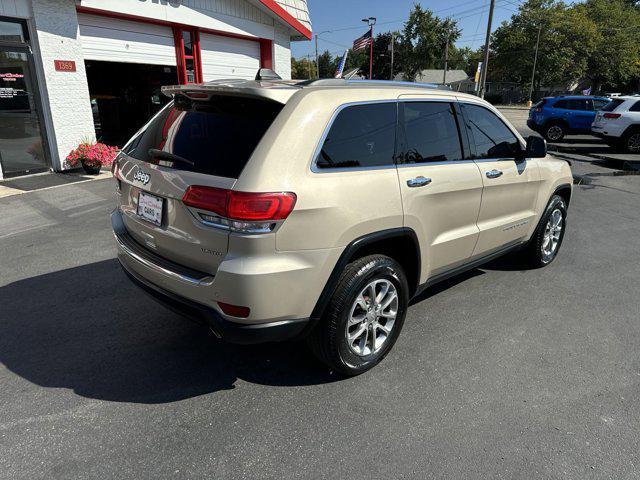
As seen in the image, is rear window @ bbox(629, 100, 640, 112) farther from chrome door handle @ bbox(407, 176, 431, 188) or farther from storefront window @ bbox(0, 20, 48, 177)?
storefront window @ bbox(0, 20, 48, 177)

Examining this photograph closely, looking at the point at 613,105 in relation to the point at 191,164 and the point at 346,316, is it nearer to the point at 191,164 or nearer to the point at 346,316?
the point at 346,316

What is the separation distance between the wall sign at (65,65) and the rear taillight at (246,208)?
341 inches

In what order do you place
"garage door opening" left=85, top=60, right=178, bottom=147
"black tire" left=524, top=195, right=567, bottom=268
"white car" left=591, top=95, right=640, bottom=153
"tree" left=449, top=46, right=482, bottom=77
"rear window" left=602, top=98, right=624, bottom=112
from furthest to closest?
1. "tree" left=449, top=46, right=482, bottom=77
2. "rear window" left=602, top=98, right=624, bottom=112
3. "white car" left=591, top=95, right=640, bottom=153
4. "garage door opening" left=85, top=60, right=178, bottom=147
5. "black tire" left=524, top=195, right=567, bottom=268

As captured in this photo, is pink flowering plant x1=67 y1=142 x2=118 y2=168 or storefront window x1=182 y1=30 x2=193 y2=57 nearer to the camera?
pink flowering plant x1=67 y1=142 x2=118 y2=168

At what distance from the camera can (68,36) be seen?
30.2 feet

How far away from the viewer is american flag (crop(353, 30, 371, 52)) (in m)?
23.6

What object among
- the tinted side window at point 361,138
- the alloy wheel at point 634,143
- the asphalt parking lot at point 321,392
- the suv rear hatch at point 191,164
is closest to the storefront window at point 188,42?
the asphalt parking lot at point 321,392

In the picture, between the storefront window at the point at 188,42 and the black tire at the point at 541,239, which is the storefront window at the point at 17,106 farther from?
the black tire at the point at 541,239

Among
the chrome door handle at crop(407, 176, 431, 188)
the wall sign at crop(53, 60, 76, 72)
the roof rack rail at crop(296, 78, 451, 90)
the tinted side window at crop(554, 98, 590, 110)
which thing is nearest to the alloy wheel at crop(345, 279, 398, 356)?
the chrome door handle at crop(407, 176, 431, 188)

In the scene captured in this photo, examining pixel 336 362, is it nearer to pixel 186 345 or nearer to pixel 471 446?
pixel 471 446

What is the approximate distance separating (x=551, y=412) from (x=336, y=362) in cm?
129

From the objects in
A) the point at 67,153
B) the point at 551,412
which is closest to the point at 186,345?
the point at 551,412

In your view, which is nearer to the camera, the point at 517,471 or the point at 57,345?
the point at 517,471

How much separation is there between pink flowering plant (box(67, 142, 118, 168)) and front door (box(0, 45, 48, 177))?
23.8 inches
